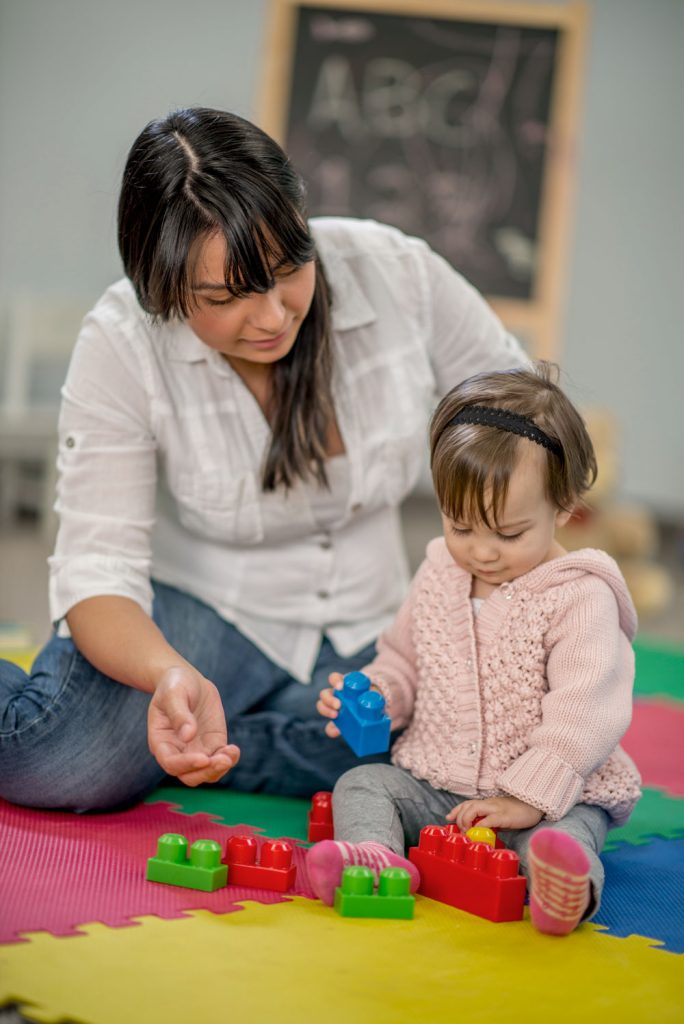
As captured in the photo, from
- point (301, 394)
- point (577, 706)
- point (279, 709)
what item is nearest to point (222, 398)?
point (301, 394)

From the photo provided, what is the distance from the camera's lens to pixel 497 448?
1132 mm

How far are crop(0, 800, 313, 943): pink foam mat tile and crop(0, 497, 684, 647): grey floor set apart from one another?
3.46 ft

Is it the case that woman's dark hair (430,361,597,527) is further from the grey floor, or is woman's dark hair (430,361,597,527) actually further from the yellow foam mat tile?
the grey floor

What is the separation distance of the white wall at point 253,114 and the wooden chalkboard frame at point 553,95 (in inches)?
12.3

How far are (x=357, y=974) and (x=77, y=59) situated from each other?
12.2 ft

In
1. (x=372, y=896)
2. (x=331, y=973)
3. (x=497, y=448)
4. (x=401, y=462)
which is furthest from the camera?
(x=401, y=462)

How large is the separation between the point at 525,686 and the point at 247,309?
461mm

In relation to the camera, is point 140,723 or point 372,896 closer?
point 372,896

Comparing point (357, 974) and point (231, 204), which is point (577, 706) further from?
point (231, 204)

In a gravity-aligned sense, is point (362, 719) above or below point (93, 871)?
above

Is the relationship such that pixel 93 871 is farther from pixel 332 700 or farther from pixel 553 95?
pixel 553 95

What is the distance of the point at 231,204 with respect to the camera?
3.76 feet

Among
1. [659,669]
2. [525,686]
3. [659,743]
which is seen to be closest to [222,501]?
[525,686]

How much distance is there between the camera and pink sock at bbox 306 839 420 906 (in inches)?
39.9
